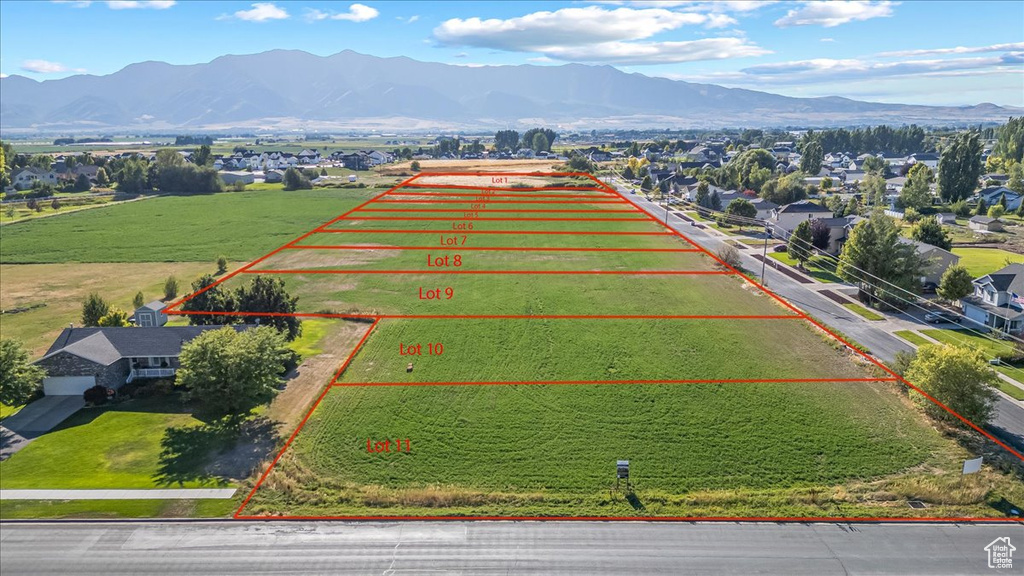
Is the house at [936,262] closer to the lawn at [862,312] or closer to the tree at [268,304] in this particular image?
the lawn at [862,312]

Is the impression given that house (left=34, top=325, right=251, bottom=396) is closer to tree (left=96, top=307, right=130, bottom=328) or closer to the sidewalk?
tree (left=96, top=307, right=130, bottom=328)

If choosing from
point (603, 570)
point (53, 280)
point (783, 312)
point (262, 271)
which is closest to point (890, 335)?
point (783, 312)

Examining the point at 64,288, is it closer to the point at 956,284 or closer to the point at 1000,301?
the point at 956,284

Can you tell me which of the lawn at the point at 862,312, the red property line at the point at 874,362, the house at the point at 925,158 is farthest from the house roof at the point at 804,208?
the house at the point at 925,158

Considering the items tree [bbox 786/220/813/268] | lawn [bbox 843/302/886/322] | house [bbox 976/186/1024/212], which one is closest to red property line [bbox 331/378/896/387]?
lawn [bbox 843/302/886/322]

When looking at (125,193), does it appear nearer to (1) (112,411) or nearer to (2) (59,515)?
(1) (112,411)
